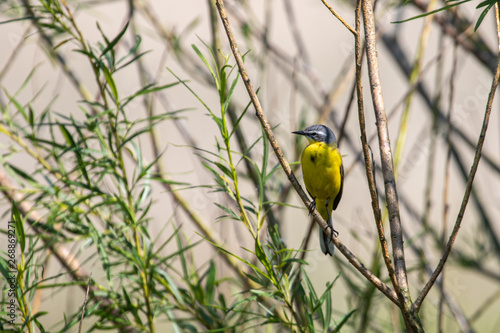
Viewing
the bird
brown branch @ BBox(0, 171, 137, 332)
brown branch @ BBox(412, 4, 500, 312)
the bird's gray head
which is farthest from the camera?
the bird

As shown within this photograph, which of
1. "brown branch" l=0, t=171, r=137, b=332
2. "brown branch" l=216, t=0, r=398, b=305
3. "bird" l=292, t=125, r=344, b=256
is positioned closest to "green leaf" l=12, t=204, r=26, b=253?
"brown branch" l=0, t=171, r=137, b=332

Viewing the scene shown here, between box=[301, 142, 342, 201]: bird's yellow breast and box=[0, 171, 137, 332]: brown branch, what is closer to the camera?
box=[0, 171, 137, 332]: brown branch

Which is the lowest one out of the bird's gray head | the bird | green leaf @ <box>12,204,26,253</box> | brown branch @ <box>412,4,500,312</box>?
brown branch @ <box>412,4,500,312</box>

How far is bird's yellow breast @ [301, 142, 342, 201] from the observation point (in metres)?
2.50

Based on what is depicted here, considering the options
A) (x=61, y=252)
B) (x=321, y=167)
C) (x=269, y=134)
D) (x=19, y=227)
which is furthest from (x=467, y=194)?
(x=321, y=167)

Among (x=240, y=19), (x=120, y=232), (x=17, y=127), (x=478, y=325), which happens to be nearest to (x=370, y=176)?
(x=120, y=232)

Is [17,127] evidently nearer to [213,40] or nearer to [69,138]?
[69,138]

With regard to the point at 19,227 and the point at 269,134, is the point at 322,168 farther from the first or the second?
the point at 19,227

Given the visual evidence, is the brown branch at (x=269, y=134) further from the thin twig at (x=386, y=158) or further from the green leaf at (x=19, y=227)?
the green leaf at (x=19, y=227)

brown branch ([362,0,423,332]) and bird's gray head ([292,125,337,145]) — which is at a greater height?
bird's gray head ([292,125,337,145])

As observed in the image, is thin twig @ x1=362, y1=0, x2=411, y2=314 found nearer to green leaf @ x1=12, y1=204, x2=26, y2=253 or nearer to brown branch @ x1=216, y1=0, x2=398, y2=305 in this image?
brown branch @ x1=216, y1=0, x2=398, y2=305

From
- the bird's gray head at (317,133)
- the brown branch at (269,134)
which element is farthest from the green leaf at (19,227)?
the bird's gray head at (317,133)

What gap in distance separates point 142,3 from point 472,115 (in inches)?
69.4

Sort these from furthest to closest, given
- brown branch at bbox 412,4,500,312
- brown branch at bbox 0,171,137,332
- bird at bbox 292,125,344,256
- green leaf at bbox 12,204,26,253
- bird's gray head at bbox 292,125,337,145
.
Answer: bird at bbox 292,125,344,256 < bird's gray head at bbox 292,125,337,145 < brown branch at bbox 0,171,137,332 < green leaf at bbox 12,204,26,253 < brown branch at bbox 412,4,500,312
